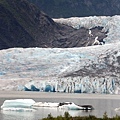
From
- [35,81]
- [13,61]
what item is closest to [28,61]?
[13,61]

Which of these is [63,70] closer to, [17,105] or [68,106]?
[68,106]

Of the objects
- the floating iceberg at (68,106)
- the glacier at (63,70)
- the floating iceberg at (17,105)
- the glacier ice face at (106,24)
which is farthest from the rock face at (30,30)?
the floating iceberg at (17,105)

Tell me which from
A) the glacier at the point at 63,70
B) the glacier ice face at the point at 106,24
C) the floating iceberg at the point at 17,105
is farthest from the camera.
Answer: the glacier ice face at the point at 106,24

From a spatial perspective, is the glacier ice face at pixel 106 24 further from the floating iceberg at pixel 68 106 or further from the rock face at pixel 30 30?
the floating iceberg at pixel 68 106

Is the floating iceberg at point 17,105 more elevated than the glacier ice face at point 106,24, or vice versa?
the glacier ice face at point 106,24

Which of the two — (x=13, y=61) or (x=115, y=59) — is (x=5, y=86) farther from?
(x=115, y=59)

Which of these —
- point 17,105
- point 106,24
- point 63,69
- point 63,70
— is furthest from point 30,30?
point 17,105
